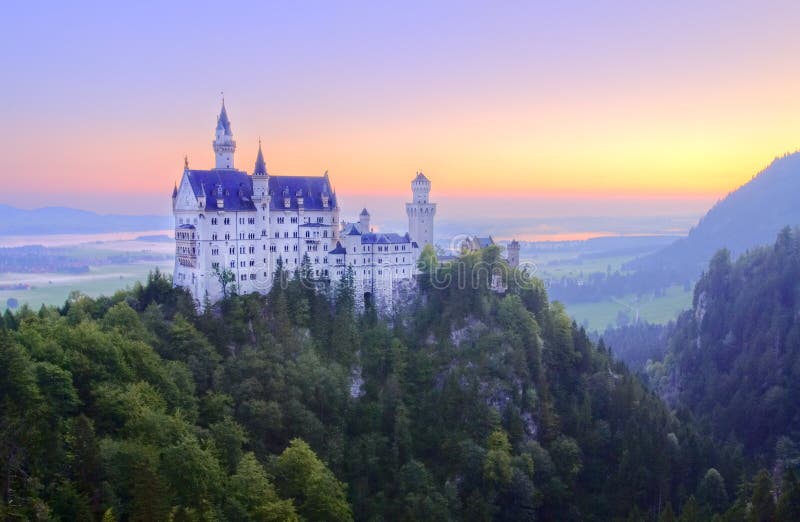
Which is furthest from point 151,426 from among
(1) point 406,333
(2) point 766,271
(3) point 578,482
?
(2) point 766,271

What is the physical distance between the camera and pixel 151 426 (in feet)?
191

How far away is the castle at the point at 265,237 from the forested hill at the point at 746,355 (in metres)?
58.2

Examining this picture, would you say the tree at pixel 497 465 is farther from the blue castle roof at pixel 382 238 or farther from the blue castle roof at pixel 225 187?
the blue castle roof at pixel 225 187

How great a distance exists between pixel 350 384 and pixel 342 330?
681cm

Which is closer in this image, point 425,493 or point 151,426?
A: point 151,426

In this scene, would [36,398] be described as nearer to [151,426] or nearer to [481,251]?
[151,426]

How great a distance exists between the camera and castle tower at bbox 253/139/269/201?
9175 cm

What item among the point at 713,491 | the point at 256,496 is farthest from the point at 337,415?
the point at 713,491

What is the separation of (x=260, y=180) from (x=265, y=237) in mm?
7330

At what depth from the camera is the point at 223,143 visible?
94.1m

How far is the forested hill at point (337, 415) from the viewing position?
53.4 metres

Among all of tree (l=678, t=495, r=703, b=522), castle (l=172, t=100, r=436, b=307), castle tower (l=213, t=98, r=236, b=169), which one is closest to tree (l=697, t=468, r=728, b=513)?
tree (l=678, t=495, r=703, b=522)

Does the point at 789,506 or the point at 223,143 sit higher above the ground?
the point at 223,143

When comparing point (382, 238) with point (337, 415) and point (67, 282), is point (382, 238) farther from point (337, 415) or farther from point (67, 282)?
point (67, 282)
